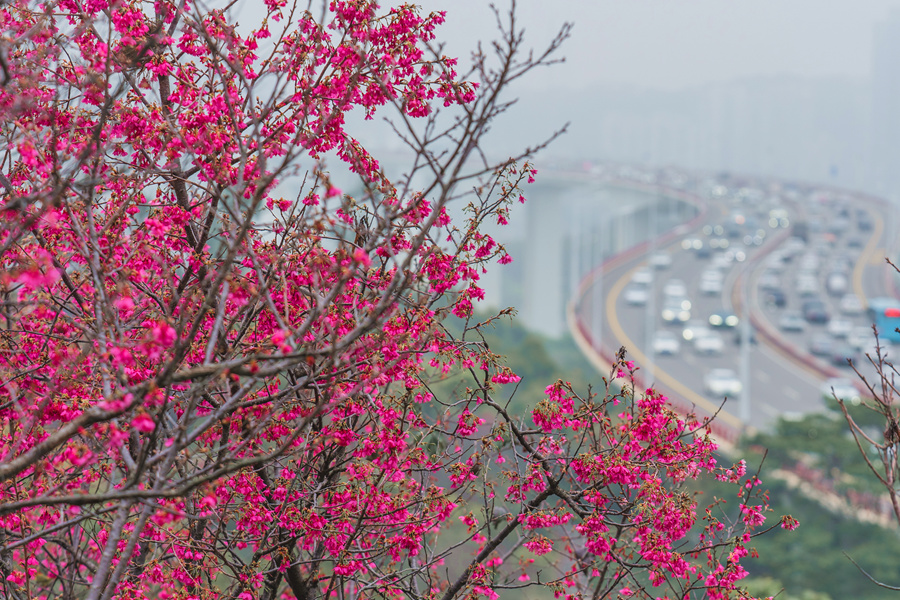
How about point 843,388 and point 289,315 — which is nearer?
point 289,315

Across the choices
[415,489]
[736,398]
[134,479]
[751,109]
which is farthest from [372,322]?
[751,109]

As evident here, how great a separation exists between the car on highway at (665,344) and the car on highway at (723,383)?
578 centimetres

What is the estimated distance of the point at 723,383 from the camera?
37.2 meters

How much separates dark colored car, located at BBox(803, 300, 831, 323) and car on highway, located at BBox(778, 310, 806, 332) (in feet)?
1.97

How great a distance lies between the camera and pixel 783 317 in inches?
1858

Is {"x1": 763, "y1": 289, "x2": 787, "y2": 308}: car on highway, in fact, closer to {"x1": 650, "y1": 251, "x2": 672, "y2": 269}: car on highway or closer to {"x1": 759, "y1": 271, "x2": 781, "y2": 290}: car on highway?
{"x1": 759, "y1": 271, "x2": 781, "y2": 290}: car on highway

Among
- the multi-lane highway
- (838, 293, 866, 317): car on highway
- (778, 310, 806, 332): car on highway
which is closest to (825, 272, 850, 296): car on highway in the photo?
the multi-lane highway

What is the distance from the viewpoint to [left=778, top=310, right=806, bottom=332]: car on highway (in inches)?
1825

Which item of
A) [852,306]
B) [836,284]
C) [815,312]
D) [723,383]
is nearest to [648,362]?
[723,383]

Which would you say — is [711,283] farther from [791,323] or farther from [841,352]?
[841,352]

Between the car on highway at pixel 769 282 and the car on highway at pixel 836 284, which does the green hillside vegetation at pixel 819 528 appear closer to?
the car on highway at pixel 769 282

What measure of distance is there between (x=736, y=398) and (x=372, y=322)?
124ft

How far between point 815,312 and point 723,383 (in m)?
13.6

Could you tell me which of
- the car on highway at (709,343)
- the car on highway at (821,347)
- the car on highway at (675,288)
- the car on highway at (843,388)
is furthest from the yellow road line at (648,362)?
the car on highway at (821,347)
